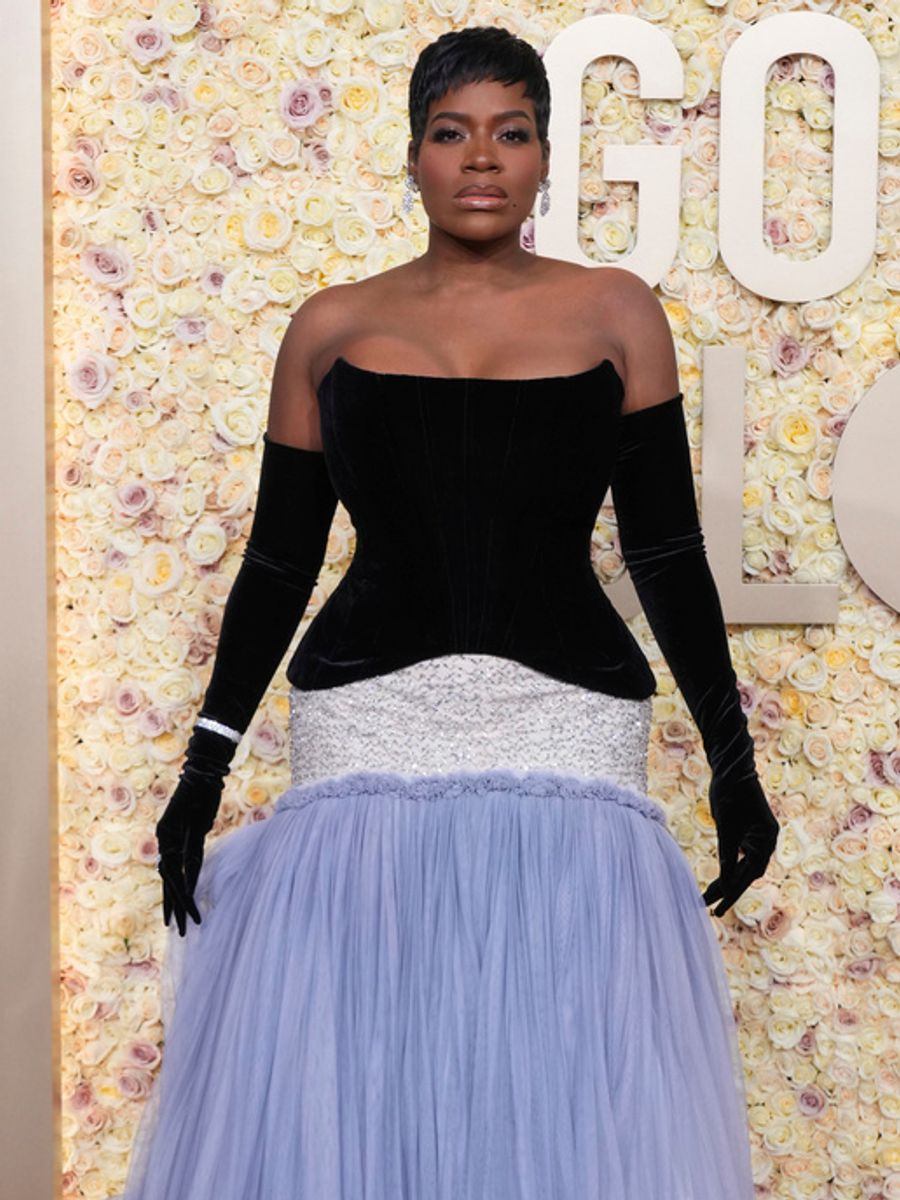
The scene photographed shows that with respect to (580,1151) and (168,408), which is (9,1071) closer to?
(168,408)

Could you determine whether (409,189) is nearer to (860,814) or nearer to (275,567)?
(275,567)

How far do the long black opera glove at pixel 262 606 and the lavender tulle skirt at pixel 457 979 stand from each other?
0.10m

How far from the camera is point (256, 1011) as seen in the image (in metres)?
1.57

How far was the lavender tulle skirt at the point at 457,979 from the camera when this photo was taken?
145cm

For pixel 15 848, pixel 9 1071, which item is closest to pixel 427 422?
pixel 15 848

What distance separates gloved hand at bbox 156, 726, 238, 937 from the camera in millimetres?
1765

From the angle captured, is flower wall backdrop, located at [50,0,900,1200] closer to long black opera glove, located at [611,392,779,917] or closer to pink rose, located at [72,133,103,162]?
pink rose, located at [72,133,103,162]

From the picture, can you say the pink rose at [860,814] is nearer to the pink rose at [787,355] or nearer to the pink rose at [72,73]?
the pink rose at [787,355]

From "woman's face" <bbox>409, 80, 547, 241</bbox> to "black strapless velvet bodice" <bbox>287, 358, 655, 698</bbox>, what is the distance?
0.19m

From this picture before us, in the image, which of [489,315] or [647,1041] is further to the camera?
[489,315]

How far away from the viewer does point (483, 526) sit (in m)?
1.67

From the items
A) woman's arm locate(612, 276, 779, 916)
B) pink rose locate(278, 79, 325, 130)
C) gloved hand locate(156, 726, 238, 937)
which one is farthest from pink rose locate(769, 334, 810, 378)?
gloved hand locate(156, 726, 238, 937)

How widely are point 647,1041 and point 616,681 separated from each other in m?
0.38

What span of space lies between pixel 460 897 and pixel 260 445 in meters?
1.36
